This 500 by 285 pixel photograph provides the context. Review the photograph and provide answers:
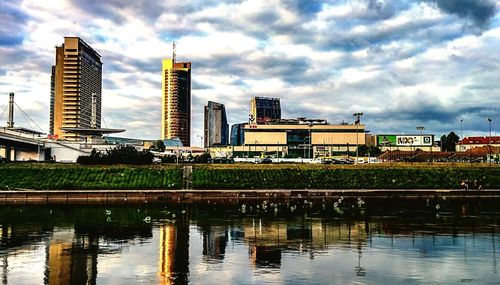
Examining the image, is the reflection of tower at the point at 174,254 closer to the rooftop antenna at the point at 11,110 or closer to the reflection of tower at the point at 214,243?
the reflection of tower at the point at 214,243

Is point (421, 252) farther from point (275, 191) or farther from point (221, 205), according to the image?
point (275, 191)

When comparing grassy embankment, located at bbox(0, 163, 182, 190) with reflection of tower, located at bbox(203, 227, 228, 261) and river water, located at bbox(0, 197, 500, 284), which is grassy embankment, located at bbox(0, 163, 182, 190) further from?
reflection of tower, located at bbox(203, 227, 228, 261)

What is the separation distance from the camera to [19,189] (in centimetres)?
6600

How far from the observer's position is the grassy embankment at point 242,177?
7012 centimetres

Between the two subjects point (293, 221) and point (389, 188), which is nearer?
point (293, 221)

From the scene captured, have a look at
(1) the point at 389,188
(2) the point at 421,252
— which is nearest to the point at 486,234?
(2) the point at 421,252

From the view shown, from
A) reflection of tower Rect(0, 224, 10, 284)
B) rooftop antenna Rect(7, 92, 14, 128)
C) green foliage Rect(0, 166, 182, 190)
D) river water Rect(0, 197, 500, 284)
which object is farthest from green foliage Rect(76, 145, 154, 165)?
rooftop antenna Rect(7, 92, 14, 128)

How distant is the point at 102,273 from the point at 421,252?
54.6 ft

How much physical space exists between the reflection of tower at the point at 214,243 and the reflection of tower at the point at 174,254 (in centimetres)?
115

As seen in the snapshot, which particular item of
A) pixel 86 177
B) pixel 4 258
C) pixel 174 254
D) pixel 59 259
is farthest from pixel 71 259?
pixel 86 177

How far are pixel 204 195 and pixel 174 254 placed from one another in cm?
3674

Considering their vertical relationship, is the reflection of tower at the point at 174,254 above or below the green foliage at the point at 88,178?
below

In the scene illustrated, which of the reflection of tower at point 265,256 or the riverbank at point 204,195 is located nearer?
the reflection of tower at point 265,256

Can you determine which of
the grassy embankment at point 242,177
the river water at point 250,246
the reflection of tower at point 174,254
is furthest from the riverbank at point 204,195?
the reflection of tower at point 174,254
